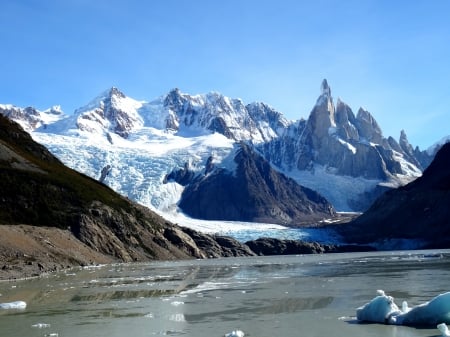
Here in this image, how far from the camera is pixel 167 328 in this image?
80.1 feet

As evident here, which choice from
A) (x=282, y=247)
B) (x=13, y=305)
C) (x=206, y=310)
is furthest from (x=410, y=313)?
(x=282, y=247)

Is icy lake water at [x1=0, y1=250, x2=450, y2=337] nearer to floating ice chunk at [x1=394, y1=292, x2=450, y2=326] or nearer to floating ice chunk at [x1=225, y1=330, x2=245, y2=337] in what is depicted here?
floating ice chunk at [x1=225, y1=330, x2=245, y2=337]

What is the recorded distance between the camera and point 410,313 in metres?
22.8

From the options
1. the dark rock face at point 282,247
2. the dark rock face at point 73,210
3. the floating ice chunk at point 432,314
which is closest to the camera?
the floating ice chunk at point 432,314

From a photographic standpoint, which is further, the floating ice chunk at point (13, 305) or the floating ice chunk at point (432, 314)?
the floating ice chunk at point (13, 305)

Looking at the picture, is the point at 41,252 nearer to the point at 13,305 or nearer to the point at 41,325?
the point at 13,305

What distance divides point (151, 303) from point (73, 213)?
266 ft

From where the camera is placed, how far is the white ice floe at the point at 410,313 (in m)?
22.0

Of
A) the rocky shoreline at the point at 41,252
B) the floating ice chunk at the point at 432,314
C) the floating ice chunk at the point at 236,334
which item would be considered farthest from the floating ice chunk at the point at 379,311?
the rocky shoreline at the point at 41,252

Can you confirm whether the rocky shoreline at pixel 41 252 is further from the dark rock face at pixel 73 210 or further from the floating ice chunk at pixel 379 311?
the floating ice chunk at pixel 379 311

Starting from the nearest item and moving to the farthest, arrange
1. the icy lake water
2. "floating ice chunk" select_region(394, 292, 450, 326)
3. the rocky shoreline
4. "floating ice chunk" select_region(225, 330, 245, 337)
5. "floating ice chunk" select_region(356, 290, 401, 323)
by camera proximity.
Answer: "floating ice chunk" select_region(225, 330, 245, 337), "floating ice chunk" select_region(394, 292, 450, 326), the icy lake water, "floating ice chunk" select_region(356, 290, 401, 323), the rocky shoreline

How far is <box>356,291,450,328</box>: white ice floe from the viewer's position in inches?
Answer: 866

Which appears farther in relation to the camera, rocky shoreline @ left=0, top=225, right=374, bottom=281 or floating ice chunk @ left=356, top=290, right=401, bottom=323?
rocky shoreline @ left=0, top=225, right=374, bottom=281

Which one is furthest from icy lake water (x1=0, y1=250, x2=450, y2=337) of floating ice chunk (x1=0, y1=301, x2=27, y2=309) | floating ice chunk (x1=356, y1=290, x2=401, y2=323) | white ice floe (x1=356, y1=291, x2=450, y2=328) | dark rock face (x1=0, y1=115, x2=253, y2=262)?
dark rock face (x1=0, y1=115, x2=253, y2=262)
